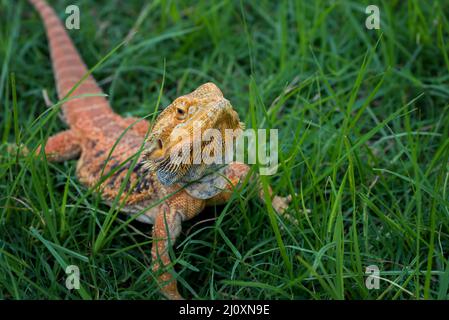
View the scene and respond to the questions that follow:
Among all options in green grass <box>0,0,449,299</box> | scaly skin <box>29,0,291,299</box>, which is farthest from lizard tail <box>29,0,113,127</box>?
green grass <box>0,0,449,299</box>

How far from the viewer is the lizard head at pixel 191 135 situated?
285cm

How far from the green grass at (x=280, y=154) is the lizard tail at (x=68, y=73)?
22 cm

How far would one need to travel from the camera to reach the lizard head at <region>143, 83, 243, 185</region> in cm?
285

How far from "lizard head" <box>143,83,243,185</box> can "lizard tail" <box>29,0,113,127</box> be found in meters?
1.31

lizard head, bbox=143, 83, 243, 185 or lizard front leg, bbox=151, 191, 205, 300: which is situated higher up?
lizard head, bbox=143, 83, 243, 185

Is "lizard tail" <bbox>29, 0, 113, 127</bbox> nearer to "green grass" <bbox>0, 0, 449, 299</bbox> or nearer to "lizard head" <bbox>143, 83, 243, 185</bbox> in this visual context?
"green grass" <bbox>0, 0, 449, 299</bbox>

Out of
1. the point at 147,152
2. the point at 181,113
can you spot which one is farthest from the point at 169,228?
the point at 181,113

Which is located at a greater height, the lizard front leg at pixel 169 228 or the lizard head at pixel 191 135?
the lizard head at pixel 191 135

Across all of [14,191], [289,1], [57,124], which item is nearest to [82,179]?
[14,191]

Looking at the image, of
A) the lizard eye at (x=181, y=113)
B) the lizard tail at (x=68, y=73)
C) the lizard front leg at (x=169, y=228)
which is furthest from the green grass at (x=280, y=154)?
the lizard eye at (x=181, y=113)

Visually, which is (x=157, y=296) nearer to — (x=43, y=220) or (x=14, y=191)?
(x=43, y=220)

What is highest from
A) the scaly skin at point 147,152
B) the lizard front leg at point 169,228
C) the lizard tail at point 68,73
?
the lizard tail at point 68,73

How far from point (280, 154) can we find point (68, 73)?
2268mm

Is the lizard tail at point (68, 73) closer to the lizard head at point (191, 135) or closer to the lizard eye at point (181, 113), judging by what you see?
the lizard head at point (191, 135)
